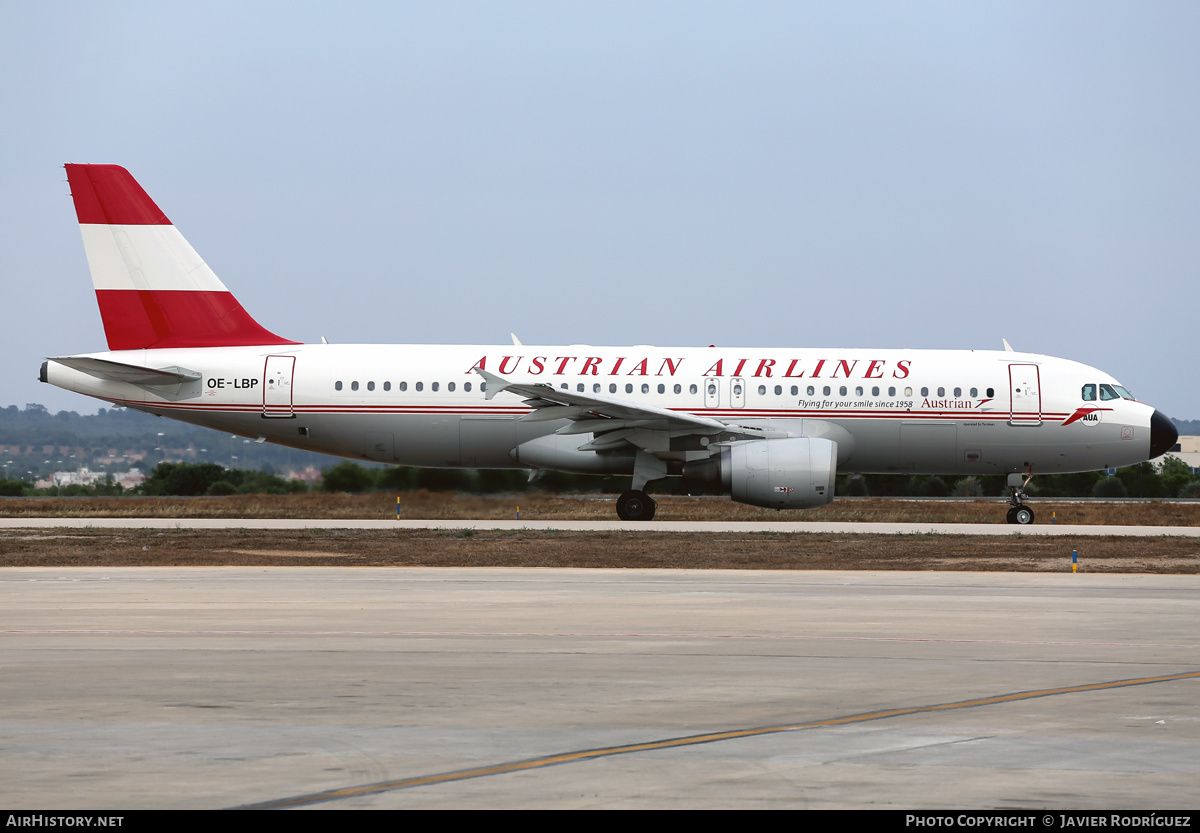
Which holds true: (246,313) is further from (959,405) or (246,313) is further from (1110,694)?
(1110,694)

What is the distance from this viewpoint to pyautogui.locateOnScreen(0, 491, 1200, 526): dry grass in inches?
1147

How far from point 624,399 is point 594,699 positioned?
1975 cm

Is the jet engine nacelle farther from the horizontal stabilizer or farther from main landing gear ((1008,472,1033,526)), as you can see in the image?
the horizontal stabilizer

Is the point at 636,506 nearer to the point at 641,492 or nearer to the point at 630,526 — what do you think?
the point at 641,492

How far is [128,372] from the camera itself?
27625 mm

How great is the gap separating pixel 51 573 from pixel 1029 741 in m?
14.0

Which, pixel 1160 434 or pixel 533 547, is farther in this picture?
pixel 1160 434

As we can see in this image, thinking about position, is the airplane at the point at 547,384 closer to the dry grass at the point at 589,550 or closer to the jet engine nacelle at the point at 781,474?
the jet engine nacelle at the point at 781,474

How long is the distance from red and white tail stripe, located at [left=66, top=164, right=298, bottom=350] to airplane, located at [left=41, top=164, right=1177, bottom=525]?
0.10ft

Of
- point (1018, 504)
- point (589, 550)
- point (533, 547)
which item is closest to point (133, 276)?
point (533, 547)

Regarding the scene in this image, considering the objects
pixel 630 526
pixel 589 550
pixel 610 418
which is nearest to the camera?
pixel 589 550

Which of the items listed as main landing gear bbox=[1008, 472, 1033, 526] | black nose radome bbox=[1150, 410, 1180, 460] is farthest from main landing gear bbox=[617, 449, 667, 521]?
black nose radome bbox=[1150, 410, 1180, 460]

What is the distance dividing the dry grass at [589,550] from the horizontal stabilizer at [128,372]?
4.25m
